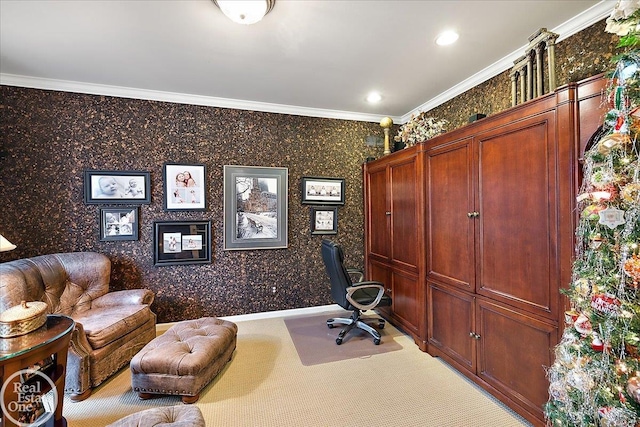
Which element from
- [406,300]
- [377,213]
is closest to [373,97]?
[377,213]

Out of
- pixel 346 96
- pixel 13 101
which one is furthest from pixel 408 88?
pixel 13 101

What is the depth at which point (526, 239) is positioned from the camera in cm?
181

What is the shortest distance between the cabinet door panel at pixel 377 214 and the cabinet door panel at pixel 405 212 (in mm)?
163

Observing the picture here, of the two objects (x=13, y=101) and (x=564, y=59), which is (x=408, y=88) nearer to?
(x=564, y=59)

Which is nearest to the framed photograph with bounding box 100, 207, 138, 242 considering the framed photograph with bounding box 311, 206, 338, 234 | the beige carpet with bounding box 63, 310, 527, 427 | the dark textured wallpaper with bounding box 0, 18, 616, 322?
the dark textured wallpaper with bounding box 0, 18, 616, 322

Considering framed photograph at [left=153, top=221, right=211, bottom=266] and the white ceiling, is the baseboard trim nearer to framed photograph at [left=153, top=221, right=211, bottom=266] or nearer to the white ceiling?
framed photograph at [left=153, top=221, right=211, bottom=266]

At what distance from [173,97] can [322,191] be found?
2.22m

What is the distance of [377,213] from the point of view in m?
3.73

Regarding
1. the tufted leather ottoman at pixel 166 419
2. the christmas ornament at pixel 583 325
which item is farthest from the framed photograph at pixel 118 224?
the christmas ornament at pixel 583 325

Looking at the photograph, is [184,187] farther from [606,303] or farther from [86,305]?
[606,303]

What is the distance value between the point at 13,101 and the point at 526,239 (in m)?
4.93

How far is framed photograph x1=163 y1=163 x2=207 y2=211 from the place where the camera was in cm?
331

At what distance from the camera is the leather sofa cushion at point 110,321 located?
2160 millimetres

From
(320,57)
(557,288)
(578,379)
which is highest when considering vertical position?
(320,57)
